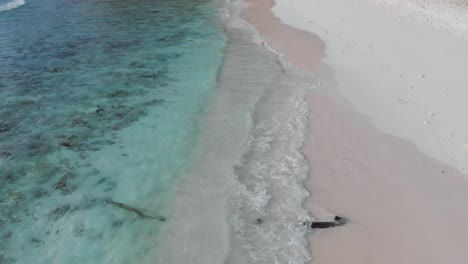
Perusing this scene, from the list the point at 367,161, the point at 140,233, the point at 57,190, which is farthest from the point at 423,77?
the point at 57,190

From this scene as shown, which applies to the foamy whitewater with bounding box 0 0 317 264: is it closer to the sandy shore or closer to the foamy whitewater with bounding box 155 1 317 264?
the foamy whitewater with bounding box 155 1 317 264

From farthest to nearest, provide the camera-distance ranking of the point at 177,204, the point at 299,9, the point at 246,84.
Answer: the point at 299,9 < the point at 246,84 < the point at 177,204

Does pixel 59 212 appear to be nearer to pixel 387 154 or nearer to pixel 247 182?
pixel 247 182

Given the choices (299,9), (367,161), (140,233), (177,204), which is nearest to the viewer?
(140,233)

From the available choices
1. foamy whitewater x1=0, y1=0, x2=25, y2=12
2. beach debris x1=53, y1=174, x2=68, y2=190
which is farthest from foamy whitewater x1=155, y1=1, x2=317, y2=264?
foamy whitewater x1=0, y1=0, x2=25, y2=12

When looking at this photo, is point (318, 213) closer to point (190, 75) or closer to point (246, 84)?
point (246, 84)

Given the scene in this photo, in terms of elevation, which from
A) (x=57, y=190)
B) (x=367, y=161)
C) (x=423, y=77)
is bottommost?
(x=57, y=190)

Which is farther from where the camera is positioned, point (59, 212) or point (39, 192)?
point (39, 192)

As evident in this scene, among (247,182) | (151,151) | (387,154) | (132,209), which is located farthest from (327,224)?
(151,151)
